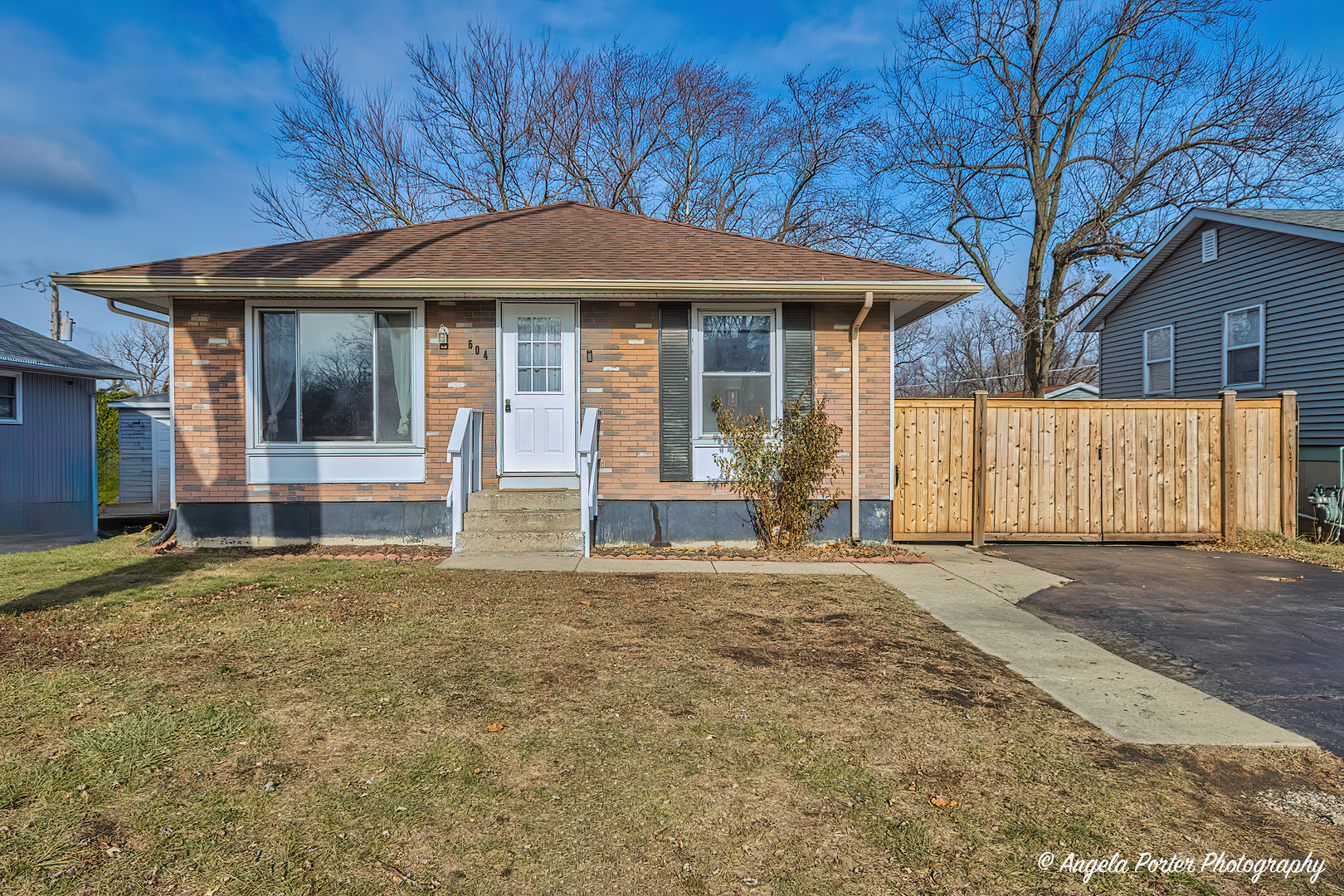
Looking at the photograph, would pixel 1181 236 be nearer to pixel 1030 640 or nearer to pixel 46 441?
pixel 1030 640

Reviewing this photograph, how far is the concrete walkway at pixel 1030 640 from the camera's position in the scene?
311 cm

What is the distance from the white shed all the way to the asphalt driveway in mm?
13093

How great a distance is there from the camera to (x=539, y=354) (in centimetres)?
802

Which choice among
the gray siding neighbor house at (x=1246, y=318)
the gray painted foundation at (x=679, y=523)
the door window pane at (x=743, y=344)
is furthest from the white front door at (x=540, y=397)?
the gray siding neighbor house at (x=1246, y=318)

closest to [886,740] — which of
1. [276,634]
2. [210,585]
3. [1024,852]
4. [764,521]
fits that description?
[1024,852]

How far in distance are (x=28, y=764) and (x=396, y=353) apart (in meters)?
5.82

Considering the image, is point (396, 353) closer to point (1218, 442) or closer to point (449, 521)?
point (449, 521)

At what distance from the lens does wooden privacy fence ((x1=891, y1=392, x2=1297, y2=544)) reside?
822cm

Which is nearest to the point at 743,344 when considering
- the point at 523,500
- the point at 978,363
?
the point at 523,500

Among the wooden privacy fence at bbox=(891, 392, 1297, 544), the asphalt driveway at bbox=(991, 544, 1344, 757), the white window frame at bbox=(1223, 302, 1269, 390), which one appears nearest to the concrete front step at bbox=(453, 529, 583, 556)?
the wooden privacy fence at bbox=(891, 392, 1297, 544)

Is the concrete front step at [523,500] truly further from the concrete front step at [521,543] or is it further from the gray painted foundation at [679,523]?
the gray painted foundation at [679,523]

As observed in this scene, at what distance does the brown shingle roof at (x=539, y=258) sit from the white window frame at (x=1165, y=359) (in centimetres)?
897

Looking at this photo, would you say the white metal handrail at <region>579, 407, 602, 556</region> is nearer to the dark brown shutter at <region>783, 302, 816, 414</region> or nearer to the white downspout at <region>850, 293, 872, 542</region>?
the dark brown shutter at <region>783, 302, 816, 414</region>

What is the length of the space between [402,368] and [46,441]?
315 inches
